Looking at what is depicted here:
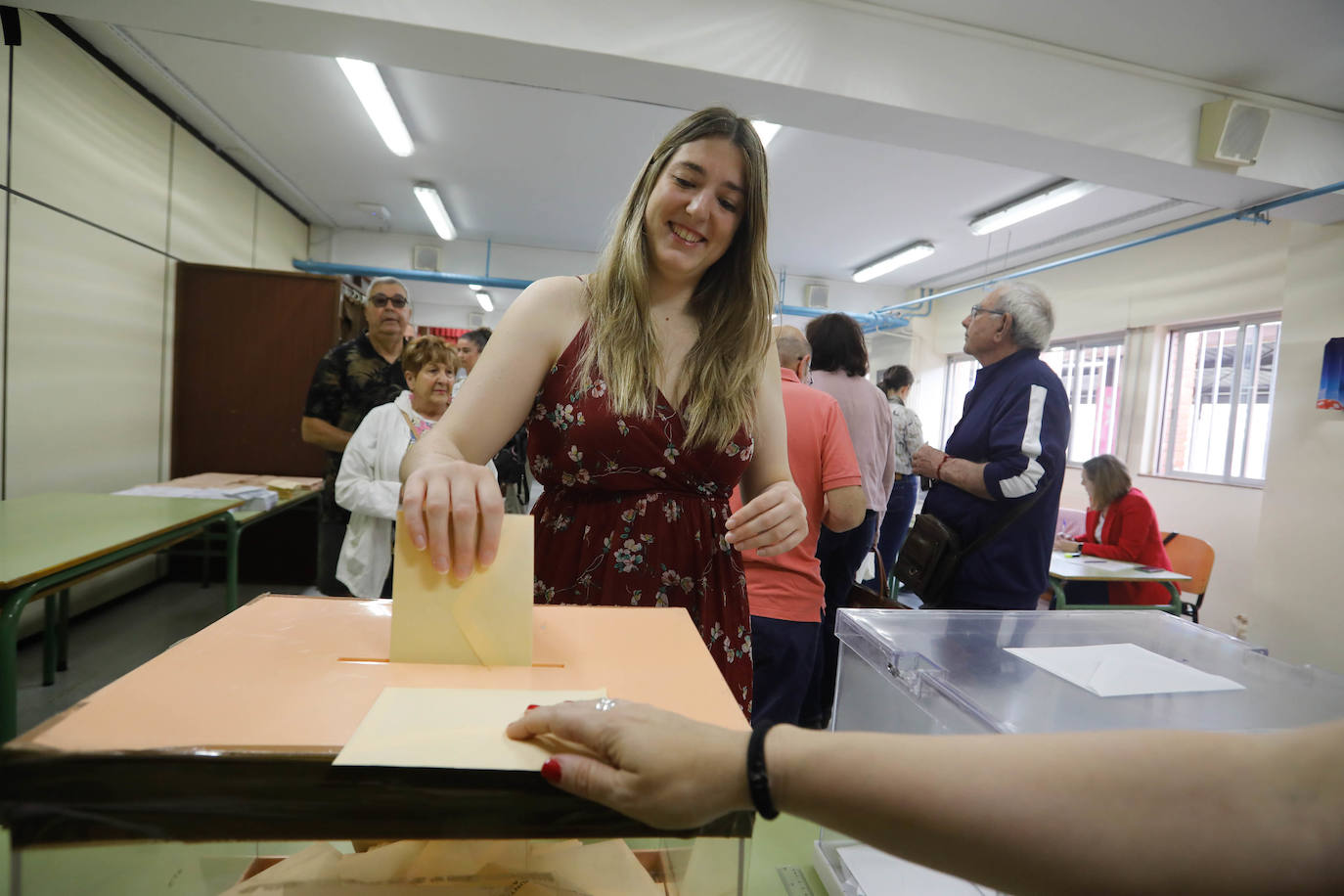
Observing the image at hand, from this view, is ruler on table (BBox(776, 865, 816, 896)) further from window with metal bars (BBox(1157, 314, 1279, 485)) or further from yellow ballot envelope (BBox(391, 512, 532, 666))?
window with metal bars (BBox(1157, 314, 1279, 485))

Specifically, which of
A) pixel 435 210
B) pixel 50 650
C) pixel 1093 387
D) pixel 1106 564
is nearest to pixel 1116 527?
pixel 1106 564

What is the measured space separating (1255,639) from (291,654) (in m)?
5.99

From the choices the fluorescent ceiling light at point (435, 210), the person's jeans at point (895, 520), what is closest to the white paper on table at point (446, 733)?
the person's jeans at point (895, 520)

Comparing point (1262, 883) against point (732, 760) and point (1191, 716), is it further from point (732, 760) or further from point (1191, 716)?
point (1191, 716)

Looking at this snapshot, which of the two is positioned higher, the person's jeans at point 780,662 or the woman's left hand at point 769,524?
the woman's left hand at point 769,524

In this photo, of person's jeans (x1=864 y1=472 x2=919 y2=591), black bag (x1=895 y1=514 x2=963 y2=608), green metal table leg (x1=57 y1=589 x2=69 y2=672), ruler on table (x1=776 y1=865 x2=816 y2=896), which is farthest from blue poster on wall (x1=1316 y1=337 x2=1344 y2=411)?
green metal table leg (x1=57 y1=589 x2=69 y2=672)

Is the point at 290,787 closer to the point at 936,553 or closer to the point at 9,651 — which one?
the point at 9,651

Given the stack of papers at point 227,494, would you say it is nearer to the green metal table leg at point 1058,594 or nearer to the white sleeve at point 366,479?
the white sleeve at point 366,479

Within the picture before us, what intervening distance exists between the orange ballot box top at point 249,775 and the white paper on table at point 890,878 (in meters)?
0.48

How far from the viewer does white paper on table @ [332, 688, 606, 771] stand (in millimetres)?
387

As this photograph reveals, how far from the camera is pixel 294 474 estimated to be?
490 cm

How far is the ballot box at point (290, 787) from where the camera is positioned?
37 cm

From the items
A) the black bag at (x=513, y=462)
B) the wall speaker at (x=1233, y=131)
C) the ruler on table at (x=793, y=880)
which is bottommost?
the ruler on table at (x=793, y=880)

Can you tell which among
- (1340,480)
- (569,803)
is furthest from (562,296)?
(1340,480)
